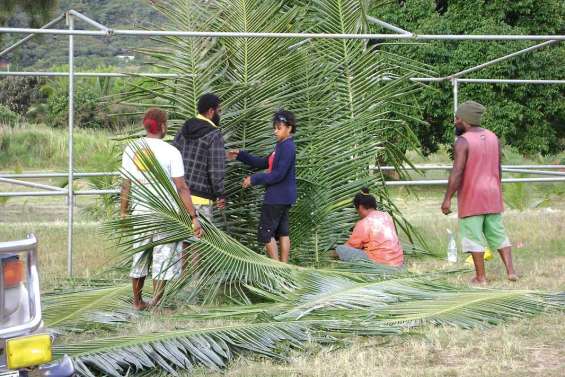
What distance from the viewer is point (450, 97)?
23703mm

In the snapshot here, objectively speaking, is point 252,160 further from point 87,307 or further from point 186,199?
point 87,307

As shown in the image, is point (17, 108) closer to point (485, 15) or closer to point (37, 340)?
point (485, 15)

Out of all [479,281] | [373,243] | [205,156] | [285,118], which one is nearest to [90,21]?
[205,156]

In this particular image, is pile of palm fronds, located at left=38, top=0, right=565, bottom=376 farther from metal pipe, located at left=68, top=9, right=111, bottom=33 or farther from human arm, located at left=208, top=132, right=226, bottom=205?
metal pipe, located at left=68, top=9, right=111, bottom=33

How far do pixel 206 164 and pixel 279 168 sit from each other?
2.42 feet

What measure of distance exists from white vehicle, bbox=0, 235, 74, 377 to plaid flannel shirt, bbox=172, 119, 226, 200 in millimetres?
4290

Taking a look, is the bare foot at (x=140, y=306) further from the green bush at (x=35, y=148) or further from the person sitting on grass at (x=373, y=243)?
the green bush at (x=35, y=148)

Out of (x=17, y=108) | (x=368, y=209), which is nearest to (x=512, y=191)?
(x=368, y=209)

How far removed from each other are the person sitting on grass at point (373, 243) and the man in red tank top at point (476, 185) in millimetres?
699

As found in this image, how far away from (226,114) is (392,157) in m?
2.22

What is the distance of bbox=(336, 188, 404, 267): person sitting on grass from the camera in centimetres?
938

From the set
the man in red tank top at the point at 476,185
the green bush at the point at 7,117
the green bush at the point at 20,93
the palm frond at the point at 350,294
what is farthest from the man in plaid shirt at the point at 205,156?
the green bush at the point at 20,93

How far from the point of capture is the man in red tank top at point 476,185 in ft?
29.3

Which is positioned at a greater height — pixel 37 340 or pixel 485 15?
pixel 485 15
